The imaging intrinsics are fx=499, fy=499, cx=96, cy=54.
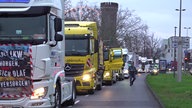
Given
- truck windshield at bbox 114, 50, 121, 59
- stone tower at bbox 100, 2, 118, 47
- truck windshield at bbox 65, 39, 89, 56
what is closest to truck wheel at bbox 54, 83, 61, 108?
truck windshield at bbox 65, 39, 89, 56

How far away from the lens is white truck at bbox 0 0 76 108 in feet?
43.0

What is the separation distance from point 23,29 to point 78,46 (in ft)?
37.5

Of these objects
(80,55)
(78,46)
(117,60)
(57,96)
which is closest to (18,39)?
(57,96)

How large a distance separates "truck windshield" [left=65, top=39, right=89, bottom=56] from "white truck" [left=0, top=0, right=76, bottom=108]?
10432mm

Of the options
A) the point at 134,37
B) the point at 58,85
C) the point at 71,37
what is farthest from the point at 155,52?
the point at 58,85

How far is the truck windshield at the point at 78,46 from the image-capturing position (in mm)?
24516

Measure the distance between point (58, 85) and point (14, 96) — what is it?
2449 mm

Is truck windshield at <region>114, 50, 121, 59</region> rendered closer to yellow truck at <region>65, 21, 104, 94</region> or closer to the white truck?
yellow truck at <region>65, 21, 104, 94</region>

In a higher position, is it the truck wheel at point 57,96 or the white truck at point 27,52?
the white truck at point 27,52

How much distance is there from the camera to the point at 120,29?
303 feet

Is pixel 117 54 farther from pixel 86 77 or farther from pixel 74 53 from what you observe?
pixel 74 53

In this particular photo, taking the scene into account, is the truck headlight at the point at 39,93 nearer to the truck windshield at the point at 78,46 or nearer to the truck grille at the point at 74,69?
the truck grille at the point at 74,69

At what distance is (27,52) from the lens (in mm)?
13094

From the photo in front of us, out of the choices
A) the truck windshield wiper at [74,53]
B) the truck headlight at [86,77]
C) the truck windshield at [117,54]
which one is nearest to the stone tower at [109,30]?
the truck windshield at [117,54]
